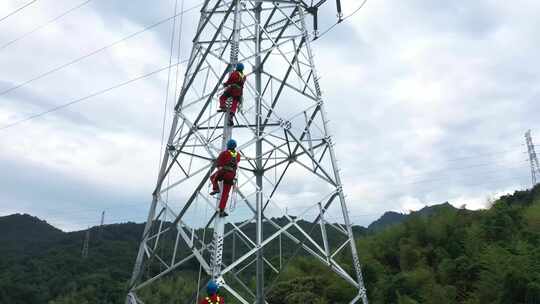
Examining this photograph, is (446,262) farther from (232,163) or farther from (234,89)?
(232,163)

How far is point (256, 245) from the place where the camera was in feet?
31.5

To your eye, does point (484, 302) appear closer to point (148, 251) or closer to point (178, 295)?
point (148, 251)

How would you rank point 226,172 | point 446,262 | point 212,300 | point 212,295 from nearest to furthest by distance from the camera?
point 212,300 → point 212,295 → point 226,172 → point 446,262

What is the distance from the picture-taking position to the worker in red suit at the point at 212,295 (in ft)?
25.4

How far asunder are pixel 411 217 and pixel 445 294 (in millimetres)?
10076

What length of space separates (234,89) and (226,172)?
86.4 inches

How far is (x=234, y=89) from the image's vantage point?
407 inches

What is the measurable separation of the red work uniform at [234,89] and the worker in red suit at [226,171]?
1.37 meters

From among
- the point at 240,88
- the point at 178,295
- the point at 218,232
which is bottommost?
the point at 178,295

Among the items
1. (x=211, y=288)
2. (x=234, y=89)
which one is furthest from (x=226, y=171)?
(x=211, y=288)

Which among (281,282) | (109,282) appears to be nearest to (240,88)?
(281,282)

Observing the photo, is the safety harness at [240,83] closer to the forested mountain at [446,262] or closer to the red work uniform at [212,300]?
the red work uniform at [212,300]

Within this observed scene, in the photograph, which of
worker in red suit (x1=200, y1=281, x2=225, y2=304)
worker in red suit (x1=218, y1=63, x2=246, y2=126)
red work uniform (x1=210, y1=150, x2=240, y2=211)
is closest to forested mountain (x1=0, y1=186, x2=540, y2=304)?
red work uniform (x1=210, y1=150, x2=240, y2=211)

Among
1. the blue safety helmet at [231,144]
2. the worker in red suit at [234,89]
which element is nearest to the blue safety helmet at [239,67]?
the worker in red suit at [234,89]
